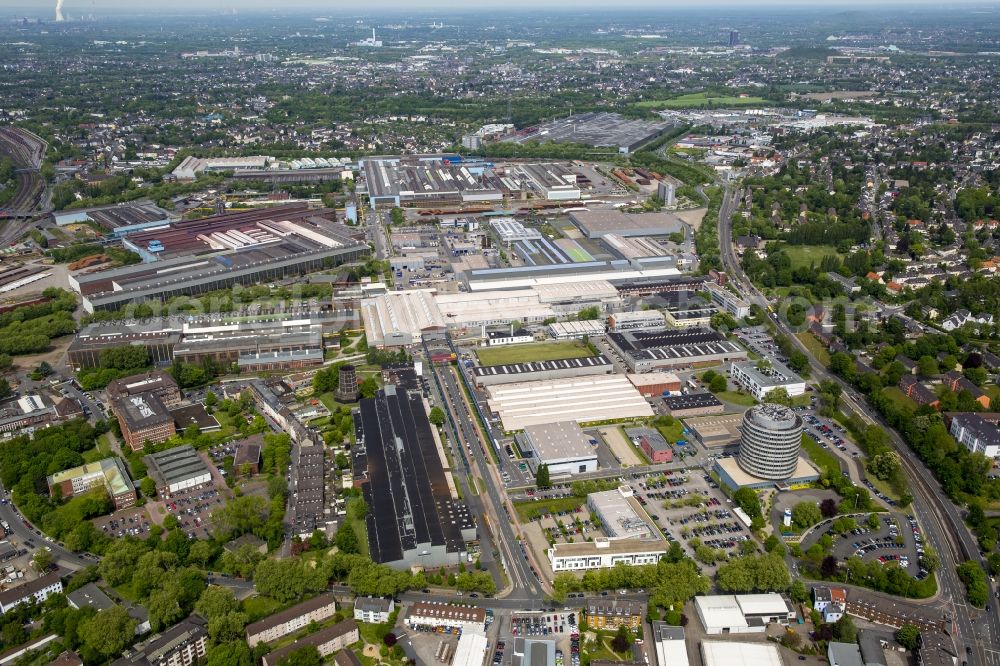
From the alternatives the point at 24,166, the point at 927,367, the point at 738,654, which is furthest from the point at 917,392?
the point at 24,166

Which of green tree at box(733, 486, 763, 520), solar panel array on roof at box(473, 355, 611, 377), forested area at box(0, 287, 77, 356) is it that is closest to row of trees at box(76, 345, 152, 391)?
forested area at box(0, 287, 77, 356)

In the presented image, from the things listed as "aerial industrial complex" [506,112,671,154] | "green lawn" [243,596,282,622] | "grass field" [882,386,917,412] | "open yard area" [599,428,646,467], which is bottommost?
"green lawn" [243,596,282,622]

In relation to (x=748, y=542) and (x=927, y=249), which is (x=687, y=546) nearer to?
(x=748, y=542)

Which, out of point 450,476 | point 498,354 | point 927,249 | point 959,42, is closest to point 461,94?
point 927,249

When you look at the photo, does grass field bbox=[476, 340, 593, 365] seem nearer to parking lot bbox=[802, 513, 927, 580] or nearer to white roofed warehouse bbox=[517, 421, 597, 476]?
white roofed warehouse bbox=[517, 421, 597, 476]

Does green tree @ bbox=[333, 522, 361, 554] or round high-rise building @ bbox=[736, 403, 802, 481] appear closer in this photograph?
green tree @ bbox=[333, 522, 361, 554]

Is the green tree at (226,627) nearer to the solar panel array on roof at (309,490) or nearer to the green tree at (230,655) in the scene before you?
the green tree at (230,655)
